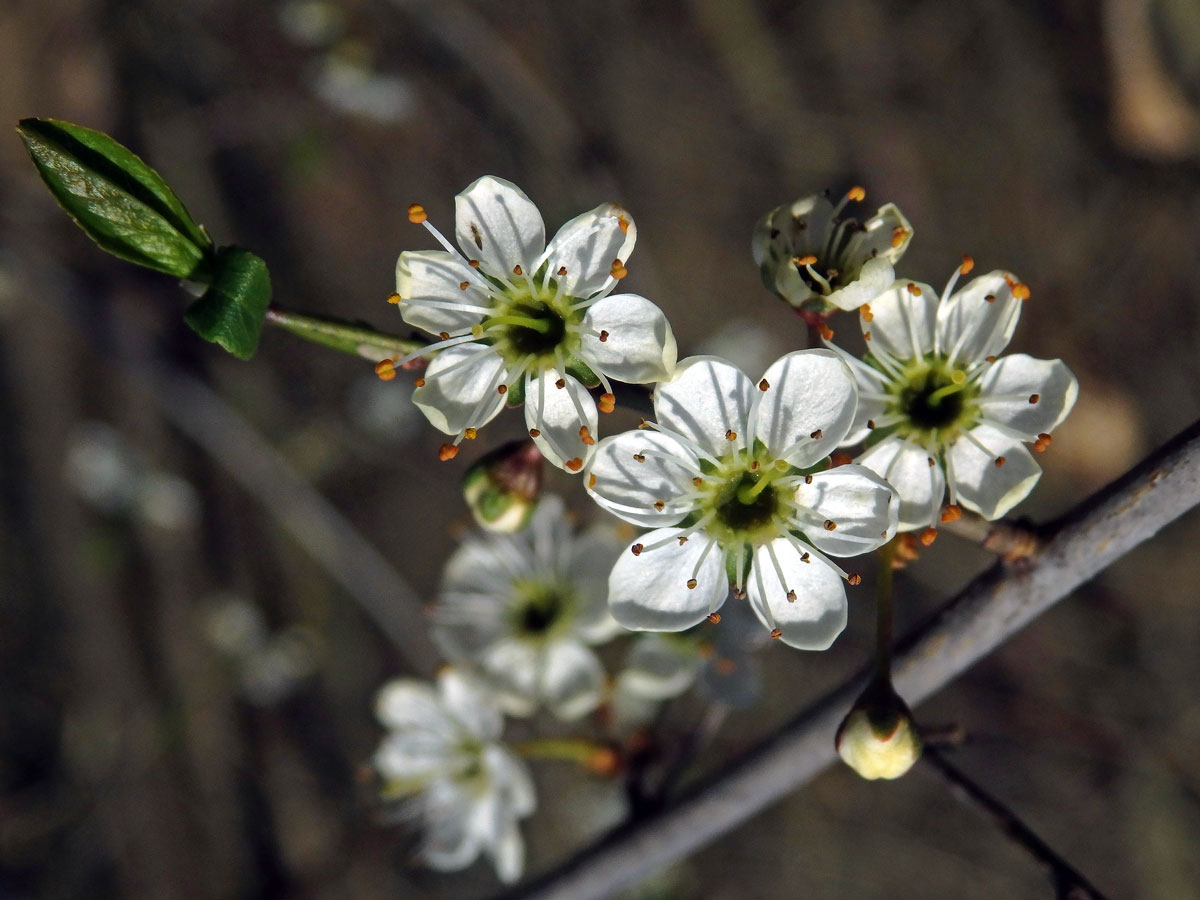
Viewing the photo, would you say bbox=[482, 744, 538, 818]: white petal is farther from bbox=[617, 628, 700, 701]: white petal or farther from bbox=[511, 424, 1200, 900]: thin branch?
bbox=[617, 628, 700, 701]: white petal

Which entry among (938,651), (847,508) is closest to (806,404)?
(847,508)

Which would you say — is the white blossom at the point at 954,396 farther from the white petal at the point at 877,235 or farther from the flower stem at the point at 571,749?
the flower stem at the point at 571,749

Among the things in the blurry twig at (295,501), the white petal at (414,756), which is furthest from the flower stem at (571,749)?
the blurry twig at (295,501)

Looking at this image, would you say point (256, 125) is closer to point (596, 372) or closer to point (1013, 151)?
point (1013, 151)

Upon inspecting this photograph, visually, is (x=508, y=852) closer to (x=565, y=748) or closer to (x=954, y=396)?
(x=565, y=748)

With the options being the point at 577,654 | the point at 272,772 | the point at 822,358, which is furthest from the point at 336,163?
the point at 822,358
